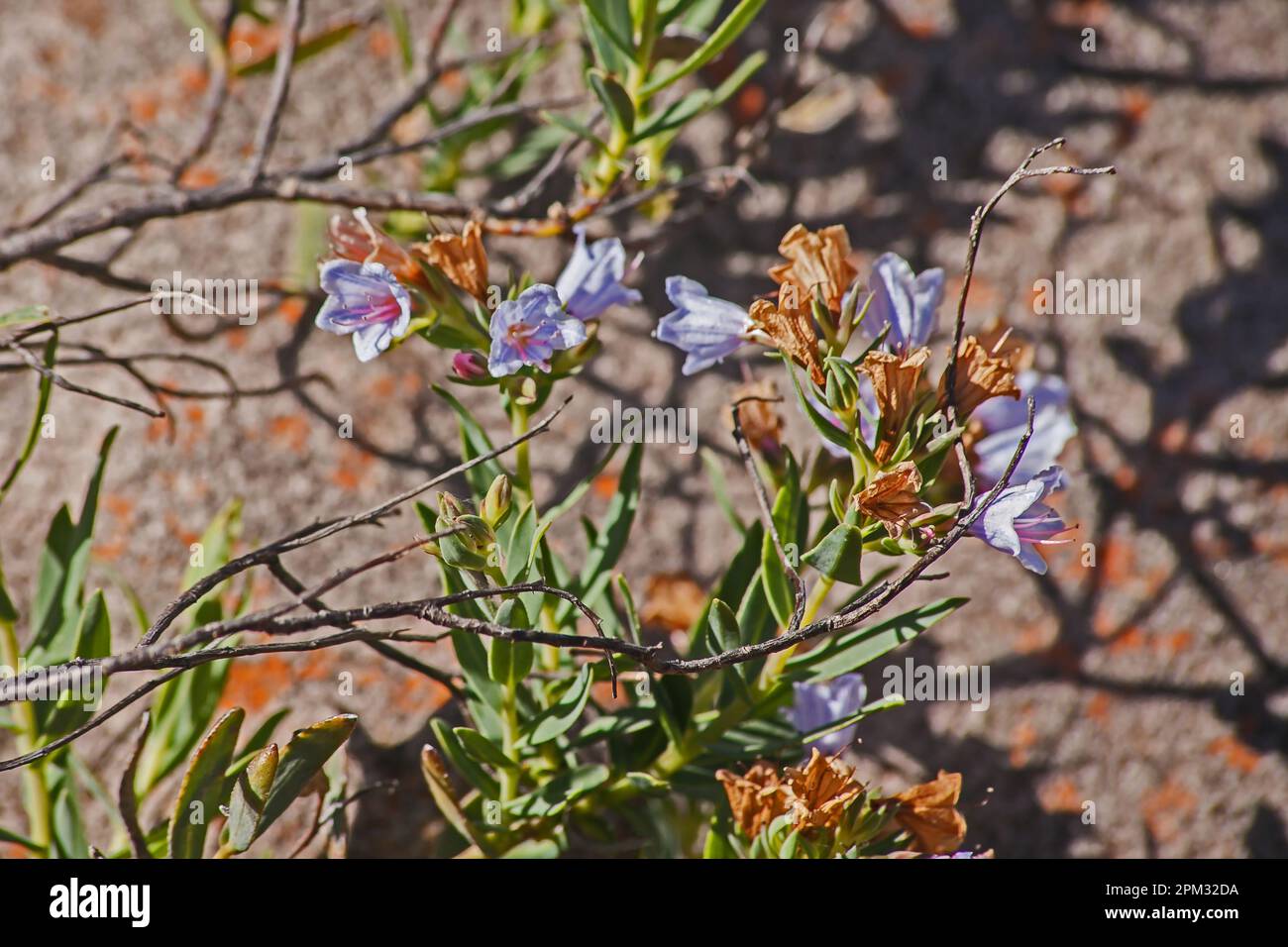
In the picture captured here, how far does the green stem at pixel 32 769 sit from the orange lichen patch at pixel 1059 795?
3.72 feet

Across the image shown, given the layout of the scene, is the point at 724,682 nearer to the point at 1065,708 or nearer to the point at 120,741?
the point at 1065,708

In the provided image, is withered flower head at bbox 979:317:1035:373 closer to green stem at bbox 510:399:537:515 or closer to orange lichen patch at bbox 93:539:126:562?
green stem at bbox 510:399:537:515

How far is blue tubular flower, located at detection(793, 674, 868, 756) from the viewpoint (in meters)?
1.01

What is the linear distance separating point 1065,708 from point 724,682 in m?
0.59

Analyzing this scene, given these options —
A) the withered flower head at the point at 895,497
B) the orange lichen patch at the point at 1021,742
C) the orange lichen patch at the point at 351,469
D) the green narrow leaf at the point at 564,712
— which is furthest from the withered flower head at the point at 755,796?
the orange lichen patch at the point at 351,469

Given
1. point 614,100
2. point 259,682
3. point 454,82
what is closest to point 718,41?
point 614,100

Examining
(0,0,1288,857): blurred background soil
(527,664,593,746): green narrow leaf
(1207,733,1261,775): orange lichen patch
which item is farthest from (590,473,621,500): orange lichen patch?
(1207,733,1261,775): orange lichen patch

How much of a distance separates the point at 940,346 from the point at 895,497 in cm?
55

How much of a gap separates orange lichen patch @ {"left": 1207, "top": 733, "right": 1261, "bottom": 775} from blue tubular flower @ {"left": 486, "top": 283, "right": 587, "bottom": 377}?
1.03 meters

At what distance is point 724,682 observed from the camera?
97 centimetres

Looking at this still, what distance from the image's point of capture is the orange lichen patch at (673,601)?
4.12 feet

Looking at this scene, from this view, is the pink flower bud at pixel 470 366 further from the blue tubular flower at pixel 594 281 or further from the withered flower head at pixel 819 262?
the withered flower head at pixel 819 262

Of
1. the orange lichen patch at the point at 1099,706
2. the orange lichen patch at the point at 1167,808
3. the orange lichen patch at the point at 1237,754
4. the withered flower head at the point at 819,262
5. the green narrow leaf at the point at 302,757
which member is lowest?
the orange lichen patch at the point at 1167,808
